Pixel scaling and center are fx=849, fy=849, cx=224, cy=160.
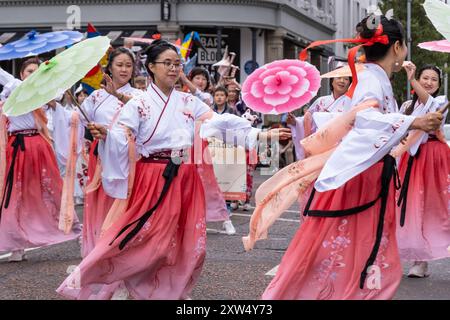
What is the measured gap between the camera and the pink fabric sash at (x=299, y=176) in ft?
14.2

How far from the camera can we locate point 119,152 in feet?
16.9

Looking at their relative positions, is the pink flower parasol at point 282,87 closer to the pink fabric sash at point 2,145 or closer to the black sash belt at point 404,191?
the black sash belt at point 404,191

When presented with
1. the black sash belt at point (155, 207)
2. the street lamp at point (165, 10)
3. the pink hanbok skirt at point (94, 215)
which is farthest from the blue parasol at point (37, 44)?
the street lamp at point (165, 10)

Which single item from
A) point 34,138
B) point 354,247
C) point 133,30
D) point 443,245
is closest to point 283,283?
point 354,247

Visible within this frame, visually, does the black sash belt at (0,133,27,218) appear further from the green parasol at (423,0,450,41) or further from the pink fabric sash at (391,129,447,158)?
the green parasol at (423,0,450,41)

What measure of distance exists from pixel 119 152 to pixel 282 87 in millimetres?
1162

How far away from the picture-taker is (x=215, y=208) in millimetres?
8984

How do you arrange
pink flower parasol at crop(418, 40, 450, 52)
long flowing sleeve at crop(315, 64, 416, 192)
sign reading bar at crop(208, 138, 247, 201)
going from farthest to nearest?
1. sign reading bar at crop(208, 138, 247, 201)
2. pink flower parasol at crop(418, 40, 450, 52)
3. long flowing sleeve at crop(315, 64, 416, 192)

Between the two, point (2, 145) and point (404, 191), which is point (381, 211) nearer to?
point (404, 191)

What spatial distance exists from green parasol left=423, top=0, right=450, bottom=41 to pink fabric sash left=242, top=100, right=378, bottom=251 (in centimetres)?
49

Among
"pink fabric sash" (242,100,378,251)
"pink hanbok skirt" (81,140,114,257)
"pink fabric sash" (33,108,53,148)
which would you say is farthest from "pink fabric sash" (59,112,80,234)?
"pink fabric sash" (242,100,378,251)

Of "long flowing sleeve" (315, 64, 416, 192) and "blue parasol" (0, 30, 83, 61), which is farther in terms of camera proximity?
"blue parasol" (0, 30, 83, 61)

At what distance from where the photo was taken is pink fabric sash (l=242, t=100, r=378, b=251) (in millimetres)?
4324
